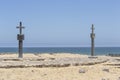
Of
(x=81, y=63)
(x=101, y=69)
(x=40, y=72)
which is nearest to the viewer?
(x=40, y=72)

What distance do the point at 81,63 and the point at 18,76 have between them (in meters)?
5.68

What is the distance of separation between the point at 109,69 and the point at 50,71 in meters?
3.77

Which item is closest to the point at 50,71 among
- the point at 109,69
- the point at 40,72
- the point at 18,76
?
the point at 40,72

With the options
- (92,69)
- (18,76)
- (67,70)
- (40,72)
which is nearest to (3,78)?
(18,76)

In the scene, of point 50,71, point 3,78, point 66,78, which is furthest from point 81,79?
point 3,78

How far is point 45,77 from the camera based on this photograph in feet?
73.6

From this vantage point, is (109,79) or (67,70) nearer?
(109,79)

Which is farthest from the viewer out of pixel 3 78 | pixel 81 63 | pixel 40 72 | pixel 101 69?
pixel 81 63

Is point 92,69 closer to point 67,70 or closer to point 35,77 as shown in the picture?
point 67,70

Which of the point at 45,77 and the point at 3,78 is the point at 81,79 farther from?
the point at 3,78

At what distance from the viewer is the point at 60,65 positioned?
1011 inches

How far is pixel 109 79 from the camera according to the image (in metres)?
22.3

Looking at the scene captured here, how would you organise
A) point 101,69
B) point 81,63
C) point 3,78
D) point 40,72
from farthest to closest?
point 81,63
point 101,69
point 40,72
point 3,78

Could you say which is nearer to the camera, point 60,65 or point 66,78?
point 66,78
